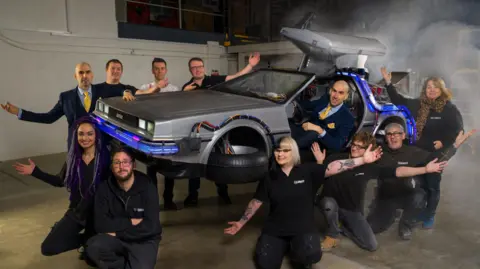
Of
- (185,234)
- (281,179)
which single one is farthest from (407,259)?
(185,234)

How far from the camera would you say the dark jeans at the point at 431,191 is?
3.35 meters

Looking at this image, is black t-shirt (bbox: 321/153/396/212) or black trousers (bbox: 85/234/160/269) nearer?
black trousers (bbox: 85/234/160/269)

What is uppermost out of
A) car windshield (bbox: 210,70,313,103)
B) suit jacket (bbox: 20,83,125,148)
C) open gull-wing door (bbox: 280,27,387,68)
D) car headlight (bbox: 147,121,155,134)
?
open gull-wing door (bbox: 280,27,387,68)

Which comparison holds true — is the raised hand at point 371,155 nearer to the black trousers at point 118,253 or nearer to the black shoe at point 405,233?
the black shoe at point 405,233

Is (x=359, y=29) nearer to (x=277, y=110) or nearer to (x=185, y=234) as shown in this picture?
(x=277, y=110)

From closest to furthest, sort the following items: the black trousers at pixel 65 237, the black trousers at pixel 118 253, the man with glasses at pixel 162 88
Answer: the black trousers at pixel 118 253 < the black trousers at pixel 65 237 < the man with glasses at pixel 162 88

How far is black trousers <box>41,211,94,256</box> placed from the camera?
8.30ft

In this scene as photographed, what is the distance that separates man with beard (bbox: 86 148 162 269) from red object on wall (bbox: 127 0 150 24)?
6.86 m

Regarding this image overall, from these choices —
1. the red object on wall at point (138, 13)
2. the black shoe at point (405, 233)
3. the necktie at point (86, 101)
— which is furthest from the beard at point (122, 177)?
the red object on wall at point (138, 13)

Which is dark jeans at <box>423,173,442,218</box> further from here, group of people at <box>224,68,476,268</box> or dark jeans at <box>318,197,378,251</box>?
dark jeans at <box>318,197,378,251</box>

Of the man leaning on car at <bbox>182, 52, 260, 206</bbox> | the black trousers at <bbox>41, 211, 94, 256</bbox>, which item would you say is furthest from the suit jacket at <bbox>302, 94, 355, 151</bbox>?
the black trousers at <bbox>41, 211, 94, 256</bbox>

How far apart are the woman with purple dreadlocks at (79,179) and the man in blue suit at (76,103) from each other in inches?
31.1

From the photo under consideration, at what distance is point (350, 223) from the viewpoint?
3.09 meters

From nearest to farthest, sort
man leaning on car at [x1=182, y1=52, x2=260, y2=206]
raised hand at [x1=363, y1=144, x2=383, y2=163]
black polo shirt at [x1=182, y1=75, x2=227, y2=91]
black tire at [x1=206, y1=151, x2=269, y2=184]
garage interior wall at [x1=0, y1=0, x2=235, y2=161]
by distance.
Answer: raised hand at [x1=363, y1=144, x2=383, y2=163] < black tire at [x1=206, y1=151, x2=269, y2=184] < man leaning on car at [x1=182, y1=52, x2=260, y2=206] < black polo shirt at [x1=182, y1=75, x2=227, y2=91] < garage interior wall at [x1=0, y1=0, x2=235, y2=161]
